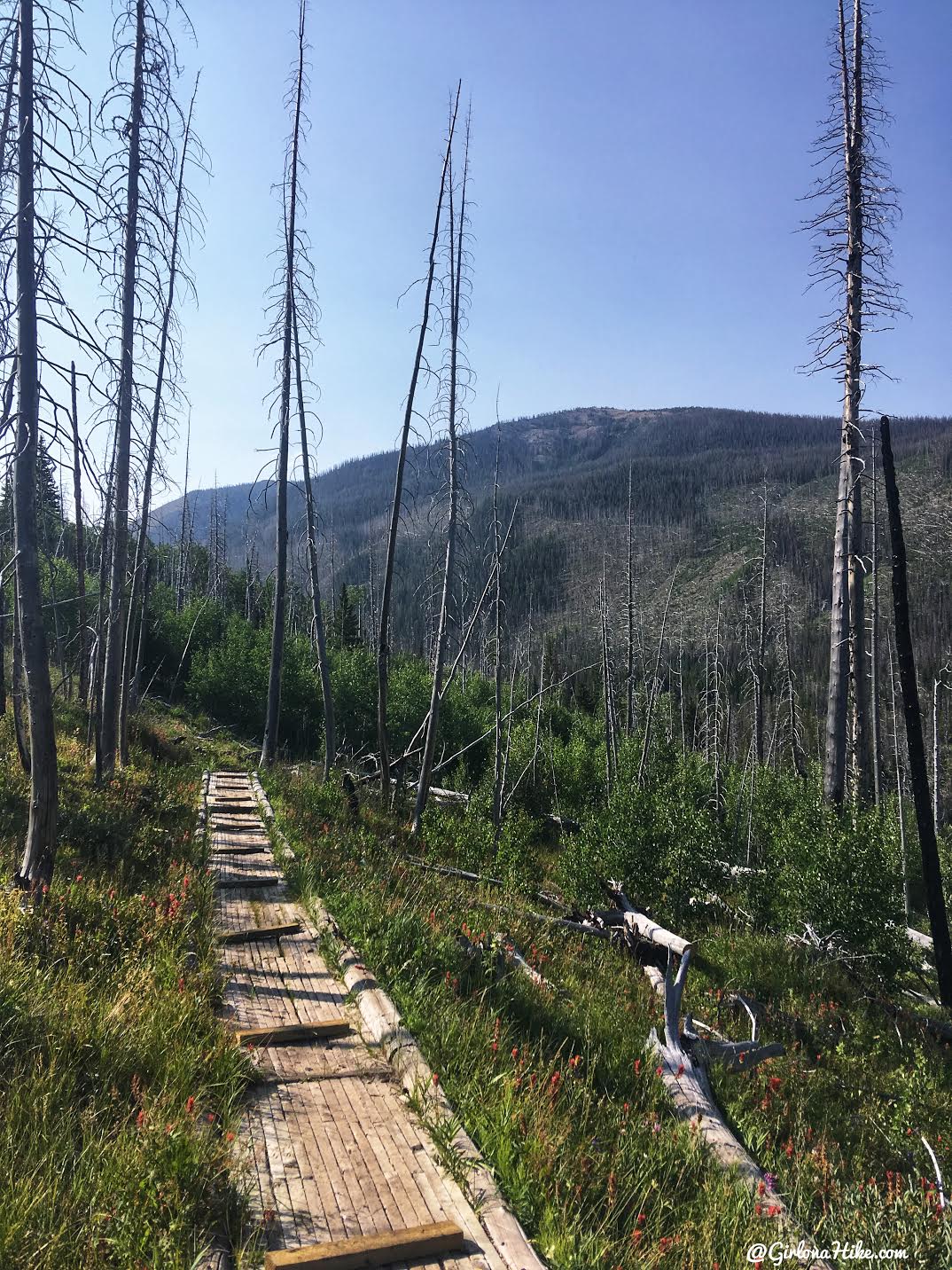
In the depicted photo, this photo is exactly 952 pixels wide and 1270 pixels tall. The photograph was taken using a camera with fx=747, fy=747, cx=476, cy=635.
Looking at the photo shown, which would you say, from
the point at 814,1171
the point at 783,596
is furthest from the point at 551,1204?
the point at 783,596

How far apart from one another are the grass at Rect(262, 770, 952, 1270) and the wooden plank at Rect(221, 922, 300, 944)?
0.44 meters

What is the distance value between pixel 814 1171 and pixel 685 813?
884 cm

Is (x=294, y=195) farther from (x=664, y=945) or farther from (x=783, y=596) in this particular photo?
(x=783, y=596)

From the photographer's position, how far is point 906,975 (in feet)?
37.4

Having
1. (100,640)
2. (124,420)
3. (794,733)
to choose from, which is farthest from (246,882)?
(794,733)

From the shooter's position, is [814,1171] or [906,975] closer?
[814,1171]

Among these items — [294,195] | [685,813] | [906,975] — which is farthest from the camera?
[294,195]

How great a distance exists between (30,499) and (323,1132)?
5293mm

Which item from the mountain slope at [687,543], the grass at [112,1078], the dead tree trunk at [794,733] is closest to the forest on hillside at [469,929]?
the grass at [112,1078]

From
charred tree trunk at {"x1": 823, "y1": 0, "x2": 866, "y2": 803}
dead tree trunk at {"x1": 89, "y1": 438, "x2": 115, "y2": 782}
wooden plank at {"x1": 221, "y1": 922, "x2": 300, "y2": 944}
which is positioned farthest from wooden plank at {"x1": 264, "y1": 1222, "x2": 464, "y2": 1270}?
charred tree trunk at {"x1": 823, "y1": 0, "x2": 866, "y2": 803}

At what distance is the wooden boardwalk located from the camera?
311 cm

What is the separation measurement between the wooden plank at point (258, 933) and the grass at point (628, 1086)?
44 cm

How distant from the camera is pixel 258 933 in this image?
6.61 metres

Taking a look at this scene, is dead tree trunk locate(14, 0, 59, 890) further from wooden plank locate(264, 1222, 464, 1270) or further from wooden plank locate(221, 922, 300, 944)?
wooden plank locate(264, 1222, 464, 1270)
